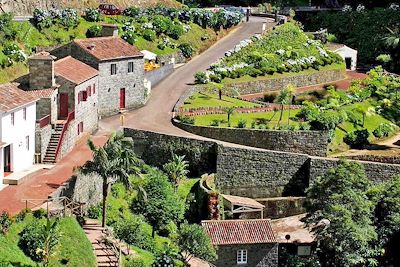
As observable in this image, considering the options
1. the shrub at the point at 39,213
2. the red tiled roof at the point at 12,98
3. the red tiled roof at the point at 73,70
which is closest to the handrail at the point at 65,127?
the red tiled roof at the point at 73,70

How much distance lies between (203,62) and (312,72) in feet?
33.4

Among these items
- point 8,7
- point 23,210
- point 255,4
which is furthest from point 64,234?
point 255,4

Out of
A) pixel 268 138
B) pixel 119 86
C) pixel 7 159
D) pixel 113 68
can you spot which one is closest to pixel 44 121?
pixel 7 159

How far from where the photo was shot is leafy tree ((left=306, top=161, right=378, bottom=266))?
49.5 m

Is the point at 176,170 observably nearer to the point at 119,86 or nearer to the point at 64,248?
the point at 119,86

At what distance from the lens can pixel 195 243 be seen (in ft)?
148

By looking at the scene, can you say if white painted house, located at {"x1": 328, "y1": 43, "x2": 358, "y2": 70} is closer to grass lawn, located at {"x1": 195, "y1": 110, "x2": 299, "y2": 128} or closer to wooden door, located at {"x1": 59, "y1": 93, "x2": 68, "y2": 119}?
grass lawn, located at {"x1": 195, "y1": 110, "x2": 299, "y2": 128}

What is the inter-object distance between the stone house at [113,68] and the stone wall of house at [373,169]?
15350 mm

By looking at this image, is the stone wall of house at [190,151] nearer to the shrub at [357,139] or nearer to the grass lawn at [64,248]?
the shrub at [357,139]

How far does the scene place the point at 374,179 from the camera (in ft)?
191

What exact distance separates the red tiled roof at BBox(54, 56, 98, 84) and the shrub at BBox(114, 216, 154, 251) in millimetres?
12533

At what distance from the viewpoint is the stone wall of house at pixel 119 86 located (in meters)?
63.4

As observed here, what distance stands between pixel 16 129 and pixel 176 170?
36.7ft

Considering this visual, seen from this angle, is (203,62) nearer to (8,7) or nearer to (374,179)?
(8,7)
